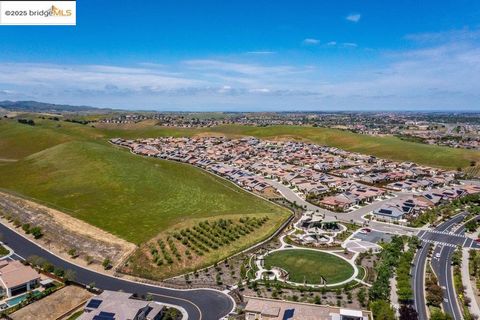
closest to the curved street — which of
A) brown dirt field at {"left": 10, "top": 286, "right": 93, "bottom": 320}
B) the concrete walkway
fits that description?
the concrete walkway

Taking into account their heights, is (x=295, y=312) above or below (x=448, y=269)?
above

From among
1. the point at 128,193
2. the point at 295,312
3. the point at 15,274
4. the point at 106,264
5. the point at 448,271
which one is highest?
the point at 128,193

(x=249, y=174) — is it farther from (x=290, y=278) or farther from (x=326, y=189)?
(x=290, y=278)

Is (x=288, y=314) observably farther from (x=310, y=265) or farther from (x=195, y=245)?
(x=195, y=245)

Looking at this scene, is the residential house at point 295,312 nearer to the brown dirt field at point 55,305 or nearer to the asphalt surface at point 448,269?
the asphalt surface at point 448,269

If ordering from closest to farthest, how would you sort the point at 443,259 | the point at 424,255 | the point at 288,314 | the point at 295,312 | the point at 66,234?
1. the point at 288,314
2. the point at 295,312
3. the point at 443,259
4. the point at 424,255
5. the point at 66,234

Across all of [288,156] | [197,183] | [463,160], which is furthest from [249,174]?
[463,160]

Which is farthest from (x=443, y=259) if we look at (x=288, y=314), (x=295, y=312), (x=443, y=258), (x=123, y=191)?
(x=123, y=191)
